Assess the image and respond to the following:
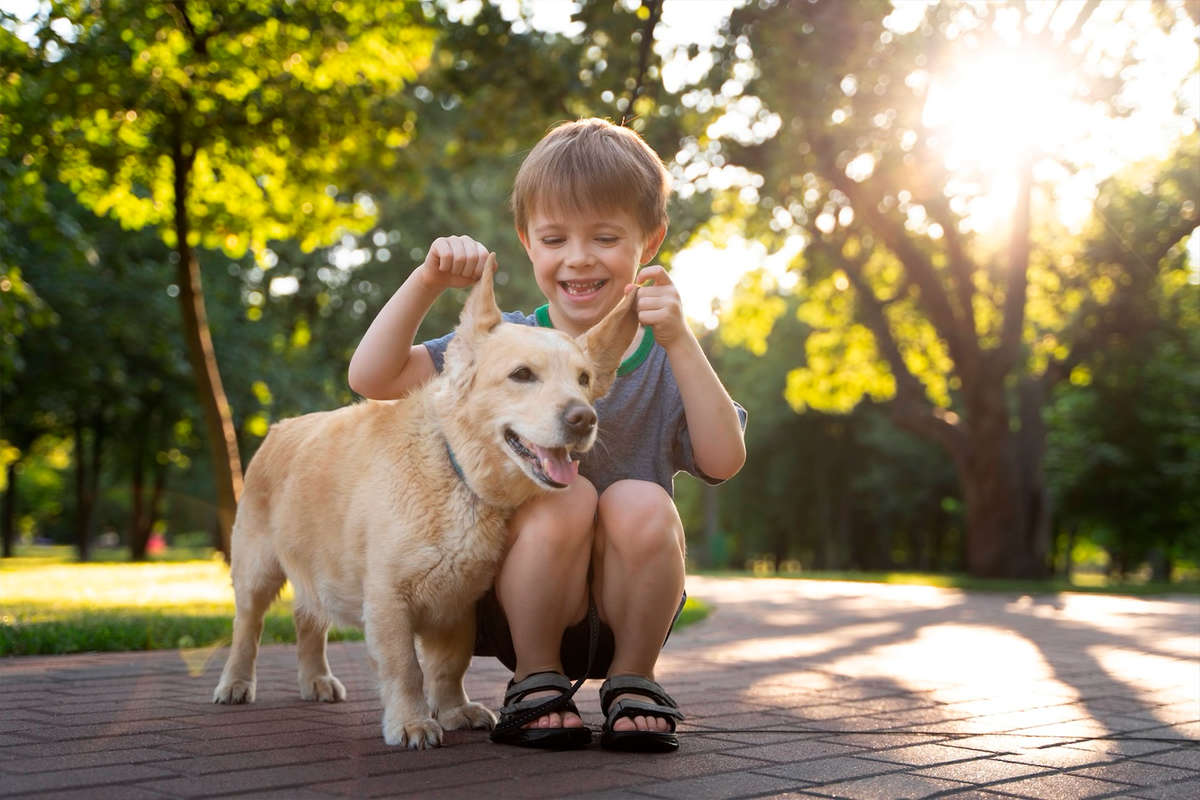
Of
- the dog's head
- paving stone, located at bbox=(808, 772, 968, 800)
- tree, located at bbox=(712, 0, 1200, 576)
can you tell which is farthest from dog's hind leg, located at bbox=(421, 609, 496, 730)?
tree, located at bbox=(712, 0, 1200, 576)

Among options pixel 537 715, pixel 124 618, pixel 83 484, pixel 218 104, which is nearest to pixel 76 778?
pixel 537 715

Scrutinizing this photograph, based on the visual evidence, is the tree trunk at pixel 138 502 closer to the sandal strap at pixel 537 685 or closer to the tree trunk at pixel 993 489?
the tree trunk at pixel 993 489

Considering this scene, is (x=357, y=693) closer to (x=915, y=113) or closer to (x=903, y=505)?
(x=915, y=113)

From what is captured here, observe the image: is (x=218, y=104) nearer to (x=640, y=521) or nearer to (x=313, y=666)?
(x=313, y=666)

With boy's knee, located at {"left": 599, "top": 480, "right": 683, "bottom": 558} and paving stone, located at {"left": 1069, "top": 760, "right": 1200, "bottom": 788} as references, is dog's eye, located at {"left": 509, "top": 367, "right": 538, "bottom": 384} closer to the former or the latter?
boy's knee, located at {"left": 599, "top": 480, "right": 683, "bottom": 558}

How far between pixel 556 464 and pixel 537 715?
778mm

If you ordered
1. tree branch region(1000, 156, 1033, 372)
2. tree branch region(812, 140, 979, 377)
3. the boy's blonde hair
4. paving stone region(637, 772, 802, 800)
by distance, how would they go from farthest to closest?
tree branch region(1000, 156, 1033, 372) < tree branch region(812, 140, 979, 377) < the boy's blonde hair < paving stone region(637, 772, 802, 800)

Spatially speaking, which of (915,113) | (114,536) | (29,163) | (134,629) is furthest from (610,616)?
(114,536)

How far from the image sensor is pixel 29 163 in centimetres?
1327

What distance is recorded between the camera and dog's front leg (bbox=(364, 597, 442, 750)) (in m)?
3.62

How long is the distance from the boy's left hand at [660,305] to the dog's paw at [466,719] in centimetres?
143

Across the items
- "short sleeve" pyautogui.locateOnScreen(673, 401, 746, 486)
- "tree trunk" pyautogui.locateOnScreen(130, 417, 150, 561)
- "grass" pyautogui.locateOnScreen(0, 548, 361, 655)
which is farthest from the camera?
"tree trunk" pyautogui.locateOnScreen(130, 417, 150, 561)

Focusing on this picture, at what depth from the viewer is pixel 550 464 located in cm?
347

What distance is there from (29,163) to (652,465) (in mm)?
11475
